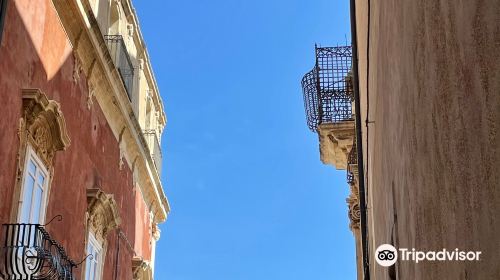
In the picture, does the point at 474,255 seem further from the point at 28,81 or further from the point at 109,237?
the point at 109,237

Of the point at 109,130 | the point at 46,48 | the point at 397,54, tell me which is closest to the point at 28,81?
the point at 46,48

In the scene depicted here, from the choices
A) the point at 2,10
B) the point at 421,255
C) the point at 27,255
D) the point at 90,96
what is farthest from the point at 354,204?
the point at 421,255

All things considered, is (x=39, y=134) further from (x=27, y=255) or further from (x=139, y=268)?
(x=139, y=268)

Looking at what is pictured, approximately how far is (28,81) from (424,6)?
808 cm

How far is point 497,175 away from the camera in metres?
2.10

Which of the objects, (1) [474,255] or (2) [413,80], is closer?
(1) [474,255]

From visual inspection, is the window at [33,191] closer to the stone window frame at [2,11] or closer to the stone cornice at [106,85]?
the stone window frame at [2,11]

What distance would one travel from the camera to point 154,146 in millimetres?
22141

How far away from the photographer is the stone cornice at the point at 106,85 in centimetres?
Result: 1285

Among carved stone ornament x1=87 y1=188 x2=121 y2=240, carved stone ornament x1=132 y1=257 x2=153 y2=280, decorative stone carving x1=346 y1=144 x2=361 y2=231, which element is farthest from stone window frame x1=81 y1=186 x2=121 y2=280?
decorative stone carving x1=346 y1=144 x2=361 y2=231

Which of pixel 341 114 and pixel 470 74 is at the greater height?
pixel 341 114

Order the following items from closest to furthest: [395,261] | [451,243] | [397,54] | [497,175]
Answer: [497,175] < [451,243] < [397,54] < [395,261]

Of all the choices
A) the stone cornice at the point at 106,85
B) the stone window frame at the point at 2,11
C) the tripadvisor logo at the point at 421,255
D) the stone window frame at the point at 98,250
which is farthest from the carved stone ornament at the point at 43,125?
the tripadvisor logo at the point at 421,255

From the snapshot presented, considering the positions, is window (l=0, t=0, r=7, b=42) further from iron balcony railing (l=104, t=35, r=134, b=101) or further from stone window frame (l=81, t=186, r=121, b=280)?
iron balcony railing (l=104, t=35, r=134, b=101)
